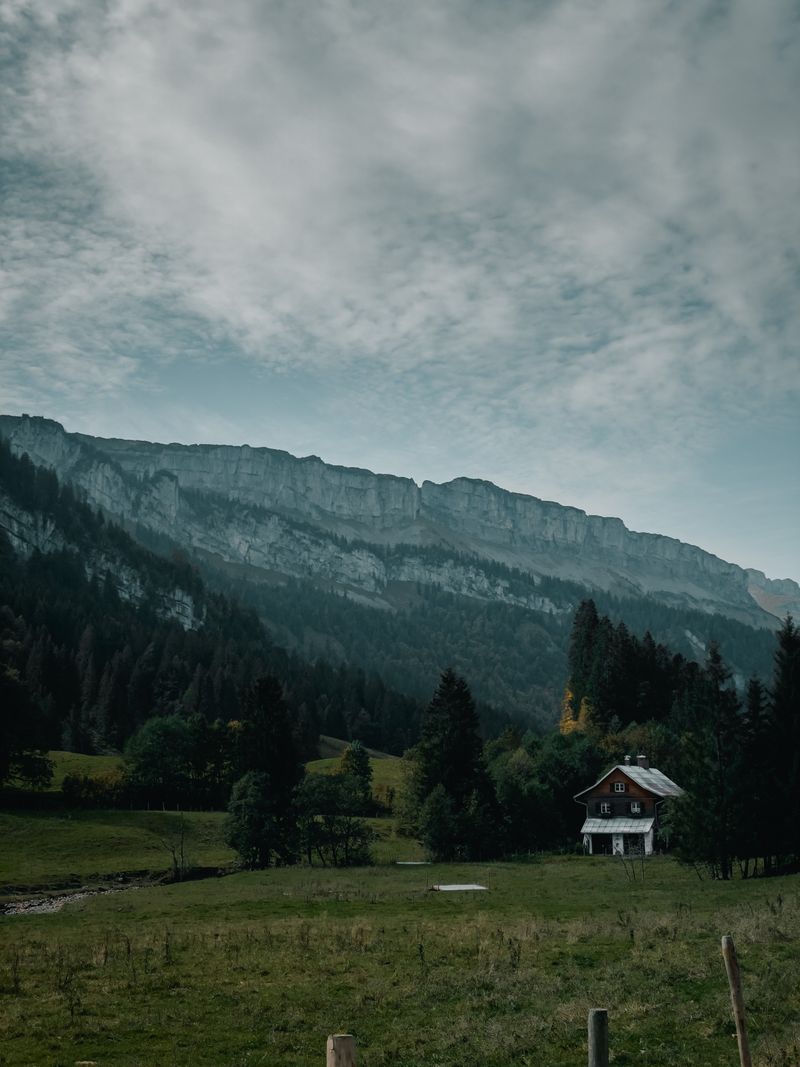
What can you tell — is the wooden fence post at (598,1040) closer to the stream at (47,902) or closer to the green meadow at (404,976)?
the green meadow at (404,976)

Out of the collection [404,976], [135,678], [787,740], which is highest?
[135,678]

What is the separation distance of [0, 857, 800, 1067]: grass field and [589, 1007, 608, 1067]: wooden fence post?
5992mm

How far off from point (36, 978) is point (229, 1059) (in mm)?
9190

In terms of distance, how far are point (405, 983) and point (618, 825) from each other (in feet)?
198

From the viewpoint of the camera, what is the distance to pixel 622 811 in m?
77.8

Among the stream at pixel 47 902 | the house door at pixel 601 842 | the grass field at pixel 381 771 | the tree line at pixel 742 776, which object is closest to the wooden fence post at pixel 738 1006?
the stream at pixel 47 902

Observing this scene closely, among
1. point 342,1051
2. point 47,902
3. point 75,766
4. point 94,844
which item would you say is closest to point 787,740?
point 47,902

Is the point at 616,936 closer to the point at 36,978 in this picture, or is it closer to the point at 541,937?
the point at 541,937

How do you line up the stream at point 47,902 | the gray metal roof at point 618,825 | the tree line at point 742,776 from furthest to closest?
the gray metal roof at point 618,825, the tree line at point 742,776, the stream at point 47,902

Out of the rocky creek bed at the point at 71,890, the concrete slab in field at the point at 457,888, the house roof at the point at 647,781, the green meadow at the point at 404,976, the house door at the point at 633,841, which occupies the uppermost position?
the house roof at the point at 647,781

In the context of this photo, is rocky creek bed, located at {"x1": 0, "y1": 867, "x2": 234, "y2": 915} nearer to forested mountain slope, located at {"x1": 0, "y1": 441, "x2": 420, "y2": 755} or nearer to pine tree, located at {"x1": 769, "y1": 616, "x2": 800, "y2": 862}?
pine tree, located at {"x1": 769, "y1": 616, "x2": 800, "y2": 862}

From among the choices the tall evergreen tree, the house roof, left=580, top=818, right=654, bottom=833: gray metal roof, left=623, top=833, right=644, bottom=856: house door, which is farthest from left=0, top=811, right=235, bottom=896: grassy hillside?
left=623, top=833, right=644, bottom=856: house door

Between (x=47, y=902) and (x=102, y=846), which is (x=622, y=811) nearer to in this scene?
(x=102, y=846)

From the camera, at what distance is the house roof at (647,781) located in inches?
3076
